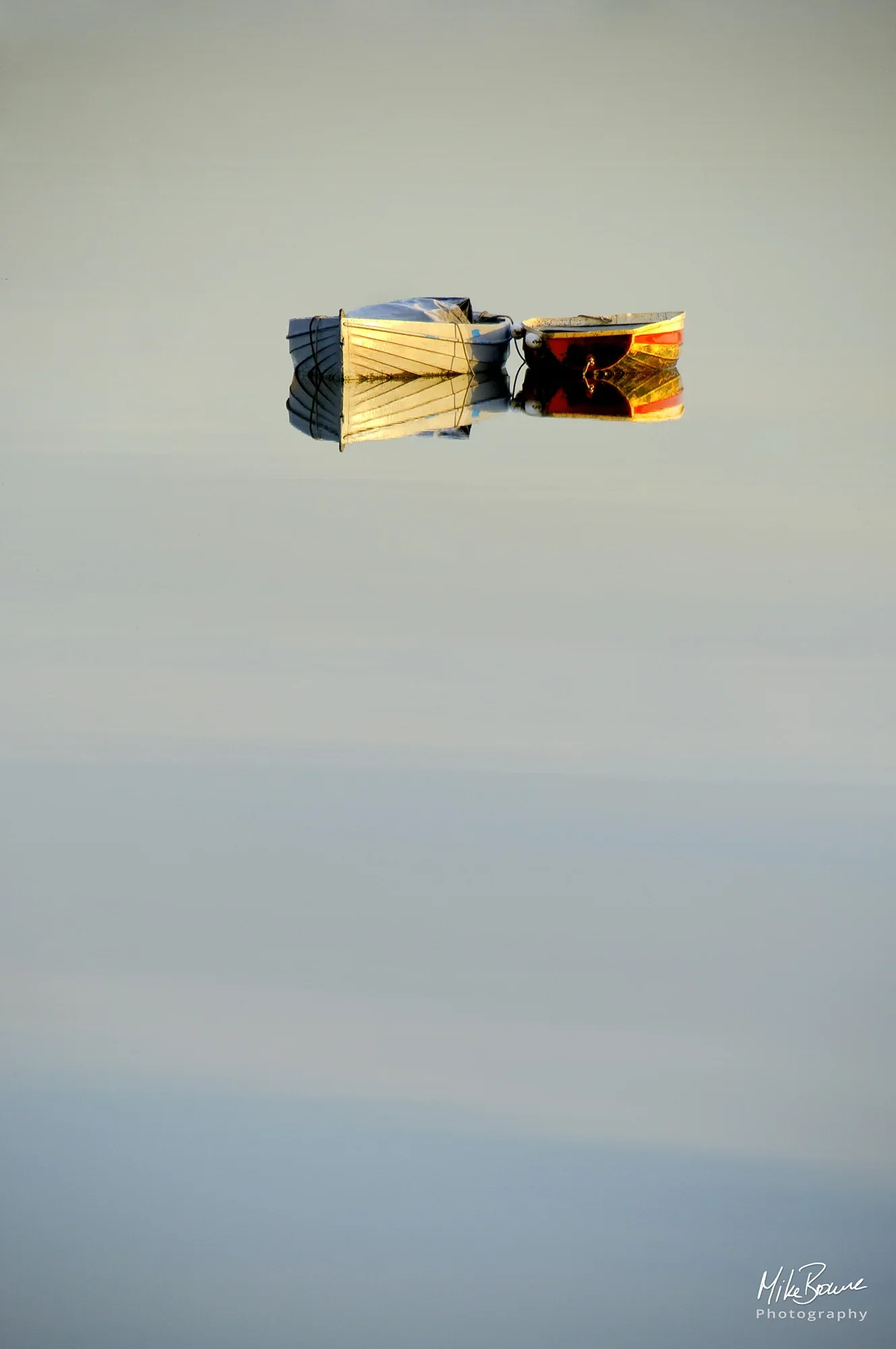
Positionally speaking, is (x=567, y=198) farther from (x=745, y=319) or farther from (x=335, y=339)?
(x=335, y=339)

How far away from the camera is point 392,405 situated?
625 cm

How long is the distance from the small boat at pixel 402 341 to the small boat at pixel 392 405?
0.06 meters

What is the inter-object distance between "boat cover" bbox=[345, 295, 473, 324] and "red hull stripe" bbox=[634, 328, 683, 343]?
0.80m

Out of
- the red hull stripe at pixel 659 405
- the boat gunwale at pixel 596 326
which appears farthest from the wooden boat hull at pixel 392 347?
the red hull stripe at pixel 659 405

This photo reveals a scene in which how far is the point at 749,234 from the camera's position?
8078 millimetres

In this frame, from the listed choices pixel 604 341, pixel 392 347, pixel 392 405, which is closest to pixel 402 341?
pixel 392 347

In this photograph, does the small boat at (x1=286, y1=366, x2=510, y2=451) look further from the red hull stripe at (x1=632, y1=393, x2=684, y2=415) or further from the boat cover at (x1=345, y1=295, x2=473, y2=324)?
the red hull stripe at (x1=632, y1=393, x2=684, y2=415)

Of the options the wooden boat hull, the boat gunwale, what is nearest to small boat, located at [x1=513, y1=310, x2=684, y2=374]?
the boat gunwale

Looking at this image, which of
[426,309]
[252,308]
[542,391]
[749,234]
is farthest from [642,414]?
[749,234]

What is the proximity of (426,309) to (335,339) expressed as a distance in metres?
0.65

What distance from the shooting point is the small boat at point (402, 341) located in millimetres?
6262

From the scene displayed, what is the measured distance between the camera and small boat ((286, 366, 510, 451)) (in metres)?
5.73

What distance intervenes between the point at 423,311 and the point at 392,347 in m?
0.28

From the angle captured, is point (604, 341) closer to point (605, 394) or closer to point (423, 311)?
point (605, 394)
